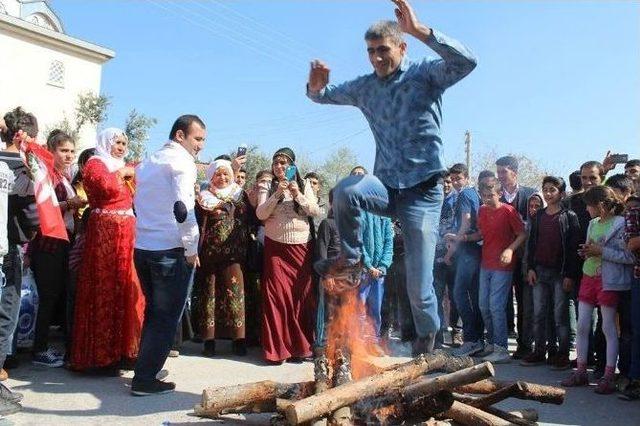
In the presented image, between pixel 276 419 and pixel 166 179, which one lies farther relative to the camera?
pixel 166 179

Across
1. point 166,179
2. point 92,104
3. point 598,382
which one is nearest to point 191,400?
point 166,179

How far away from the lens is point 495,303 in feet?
23.3

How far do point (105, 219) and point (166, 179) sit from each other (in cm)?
117

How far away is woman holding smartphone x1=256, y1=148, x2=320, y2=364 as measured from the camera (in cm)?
686

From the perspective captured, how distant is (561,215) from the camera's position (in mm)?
6691

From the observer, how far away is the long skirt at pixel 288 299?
22.5ft

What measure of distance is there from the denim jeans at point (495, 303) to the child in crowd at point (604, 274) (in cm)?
113

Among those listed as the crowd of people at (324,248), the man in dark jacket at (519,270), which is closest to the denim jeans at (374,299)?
the crowd of people at (324,248)

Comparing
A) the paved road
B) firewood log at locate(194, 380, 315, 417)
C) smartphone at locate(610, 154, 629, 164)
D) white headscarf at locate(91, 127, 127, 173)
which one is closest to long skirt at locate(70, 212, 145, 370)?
the paved road

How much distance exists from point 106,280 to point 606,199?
4910 mm

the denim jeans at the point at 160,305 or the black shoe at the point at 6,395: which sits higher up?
the denim jeans at the point at 160,305

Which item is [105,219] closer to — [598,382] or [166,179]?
[166,179]

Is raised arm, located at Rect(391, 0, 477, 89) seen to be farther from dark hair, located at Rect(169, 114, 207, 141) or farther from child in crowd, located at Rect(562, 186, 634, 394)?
child in crowd, located at Rect(562, 186, 634, 394)

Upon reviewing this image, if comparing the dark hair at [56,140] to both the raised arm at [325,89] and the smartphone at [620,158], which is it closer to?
the raised arm at [325,89]
